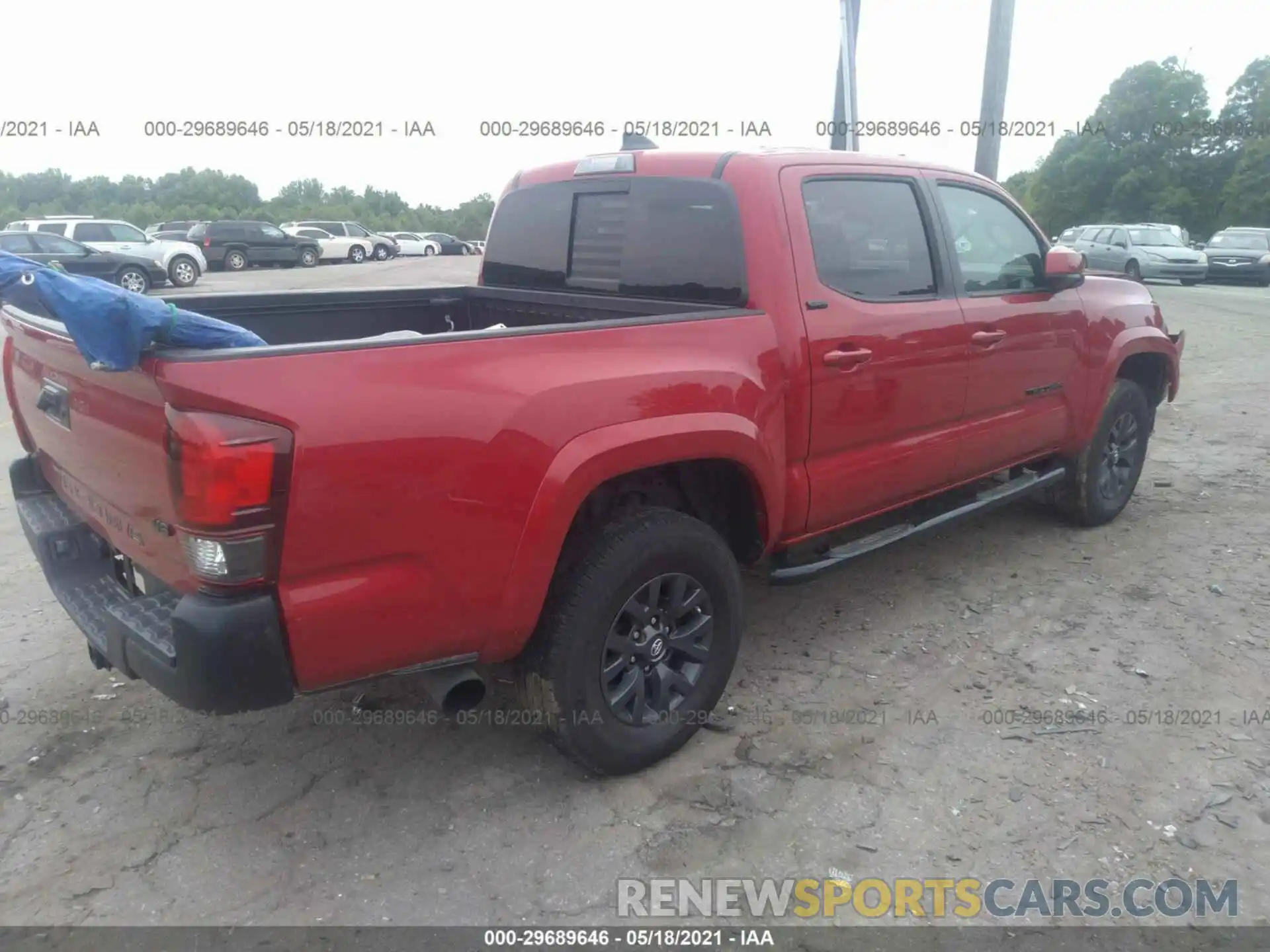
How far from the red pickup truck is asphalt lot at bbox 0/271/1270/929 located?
12.2 inches

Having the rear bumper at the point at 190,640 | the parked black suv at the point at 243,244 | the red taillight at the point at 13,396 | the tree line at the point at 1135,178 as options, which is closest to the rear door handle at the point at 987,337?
the rear bumper at the point at 190,640

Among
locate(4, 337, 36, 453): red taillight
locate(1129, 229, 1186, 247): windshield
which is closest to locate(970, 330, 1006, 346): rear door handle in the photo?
locate(4, 337, 36, 453): red taillight

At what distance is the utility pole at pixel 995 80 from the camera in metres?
9.81

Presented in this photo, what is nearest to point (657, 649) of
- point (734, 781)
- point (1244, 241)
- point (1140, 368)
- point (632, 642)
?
point (632, 642)

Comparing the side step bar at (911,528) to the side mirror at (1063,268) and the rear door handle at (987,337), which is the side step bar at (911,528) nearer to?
the rear door handle at (987,337)

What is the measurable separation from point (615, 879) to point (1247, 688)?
2574 millimetres

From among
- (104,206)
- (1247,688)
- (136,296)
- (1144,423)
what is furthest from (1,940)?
(104,206)

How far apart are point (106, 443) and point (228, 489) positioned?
0.66m

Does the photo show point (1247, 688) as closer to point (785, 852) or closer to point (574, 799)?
point (785, 852)

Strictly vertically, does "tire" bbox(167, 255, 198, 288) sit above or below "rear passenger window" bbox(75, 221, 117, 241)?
below

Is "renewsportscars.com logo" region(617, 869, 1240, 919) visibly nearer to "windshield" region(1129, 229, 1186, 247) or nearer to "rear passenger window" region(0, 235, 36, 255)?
"rear passenger window" region(0, 235, 36, 255)

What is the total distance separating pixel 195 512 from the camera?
7.20ft

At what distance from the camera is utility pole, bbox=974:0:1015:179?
386 inches

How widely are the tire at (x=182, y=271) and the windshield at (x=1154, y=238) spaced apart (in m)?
24.0
